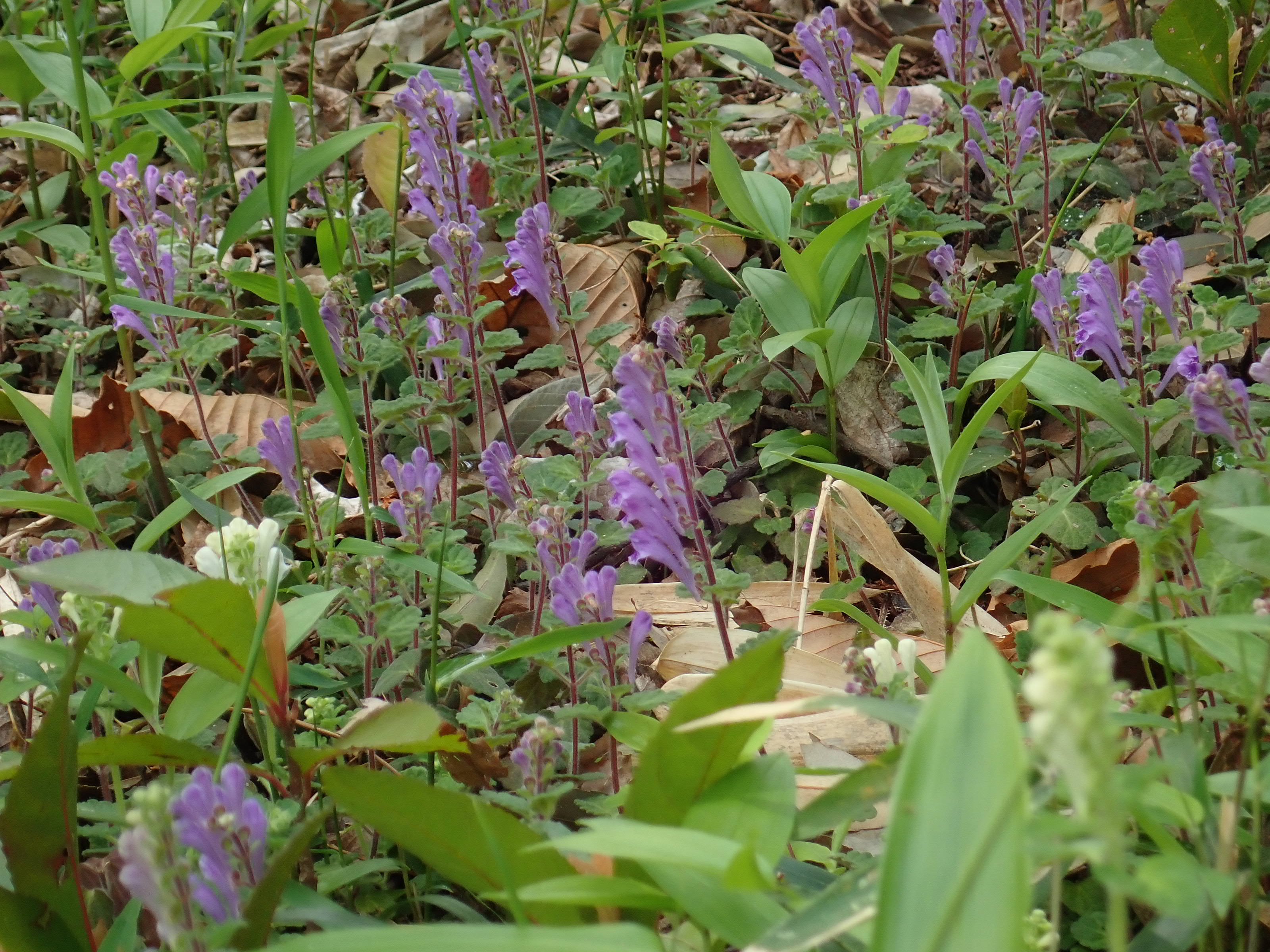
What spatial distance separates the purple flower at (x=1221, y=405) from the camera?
1572 millimetres

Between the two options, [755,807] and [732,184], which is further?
[732,184]

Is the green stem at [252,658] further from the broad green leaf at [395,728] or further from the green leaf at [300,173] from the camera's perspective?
the green leaf at [300,173]

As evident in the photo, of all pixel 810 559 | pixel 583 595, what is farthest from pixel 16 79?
pixel 810 559

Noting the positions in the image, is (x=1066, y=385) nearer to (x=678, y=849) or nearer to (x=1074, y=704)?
(x=678, y=849)

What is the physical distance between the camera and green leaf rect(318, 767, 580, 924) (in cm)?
123

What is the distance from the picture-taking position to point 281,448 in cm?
236

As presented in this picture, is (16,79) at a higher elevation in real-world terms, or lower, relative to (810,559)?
higher

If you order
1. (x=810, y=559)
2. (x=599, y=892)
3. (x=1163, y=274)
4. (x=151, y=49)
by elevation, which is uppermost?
(x=151, y=49)

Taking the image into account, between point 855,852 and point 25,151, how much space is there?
146 inches

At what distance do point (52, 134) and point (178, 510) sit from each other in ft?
3.53

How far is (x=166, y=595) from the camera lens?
131 centimetres

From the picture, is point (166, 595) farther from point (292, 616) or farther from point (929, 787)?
point (929, 787)

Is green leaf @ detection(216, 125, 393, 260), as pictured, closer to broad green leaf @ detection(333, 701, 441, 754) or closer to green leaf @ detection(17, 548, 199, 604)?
green leaf @ detection(17, 548, 199, 604)

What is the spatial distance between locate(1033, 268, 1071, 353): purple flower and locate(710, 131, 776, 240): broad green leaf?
1.99 ft
